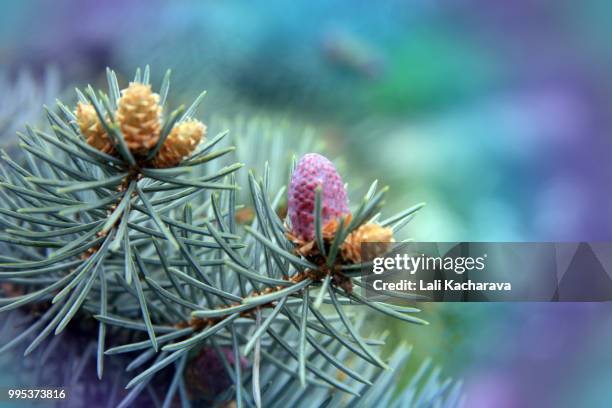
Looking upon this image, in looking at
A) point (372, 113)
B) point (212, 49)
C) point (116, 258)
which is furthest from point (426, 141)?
point (116, 258)

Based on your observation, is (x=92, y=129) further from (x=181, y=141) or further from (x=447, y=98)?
(x=447, y=98)

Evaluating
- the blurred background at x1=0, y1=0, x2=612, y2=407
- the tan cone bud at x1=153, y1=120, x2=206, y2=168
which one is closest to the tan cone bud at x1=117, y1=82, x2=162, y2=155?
the tan cone bud at x1=153, y1=120, x2=206, y2=168

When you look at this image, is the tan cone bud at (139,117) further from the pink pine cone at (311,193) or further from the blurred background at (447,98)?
the blurred background at (447,98)

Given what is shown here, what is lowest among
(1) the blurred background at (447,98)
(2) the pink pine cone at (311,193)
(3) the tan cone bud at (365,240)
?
(3) the tan cone bud at (365,240)

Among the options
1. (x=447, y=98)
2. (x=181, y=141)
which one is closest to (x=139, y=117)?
(x=181, y=141)

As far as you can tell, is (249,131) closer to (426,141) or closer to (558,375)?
(426,141)

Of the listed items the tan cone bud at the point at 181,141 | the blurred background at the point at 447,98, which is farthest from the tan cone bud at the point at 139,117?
the blurred background at the point at 447,98
